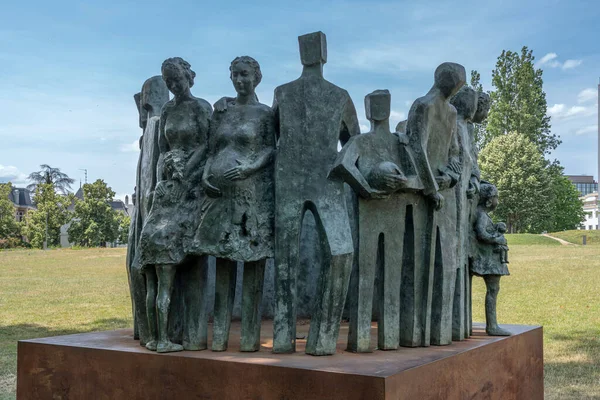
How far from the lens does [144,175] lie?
6945 mm

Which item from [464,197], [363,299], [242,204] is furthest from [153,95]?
[464,197]

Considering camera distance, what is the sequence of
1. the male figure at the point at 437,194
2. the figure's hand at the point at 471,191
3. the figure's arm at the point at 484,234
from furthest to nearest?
1. the figure's arm at the point at 484,234
2. the figure's hand at the point at 471,191
3. the male figure at the point at 437,194

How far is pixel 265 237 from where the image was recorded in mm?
5887

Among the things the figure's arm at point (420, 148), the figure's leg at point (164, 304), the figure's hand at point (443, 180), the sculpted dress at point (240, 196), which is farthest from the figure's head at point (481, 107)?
the figure's leg at point (164, 304)

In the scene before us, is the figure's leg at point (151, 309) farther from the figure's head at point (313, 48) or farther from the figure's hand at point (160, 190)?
the figure's head at point (313, 48)

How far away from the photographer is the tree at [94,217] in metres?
49.8

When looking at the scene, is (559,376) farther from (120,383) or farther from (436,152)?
(120,383)

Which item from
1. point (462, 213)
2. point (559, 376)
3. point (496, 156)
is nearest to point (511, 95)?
point (496, 156)

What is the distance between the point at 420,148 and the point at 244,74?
1.71 metres

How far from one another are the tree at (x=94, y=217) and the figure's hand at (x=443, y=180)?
151ft

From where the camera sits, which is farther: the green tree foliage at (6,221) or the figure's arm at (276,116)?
the green tree foliage at (6,221)

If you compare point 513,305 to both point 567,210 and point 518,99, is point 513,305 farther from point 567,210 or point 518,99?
point 567,210

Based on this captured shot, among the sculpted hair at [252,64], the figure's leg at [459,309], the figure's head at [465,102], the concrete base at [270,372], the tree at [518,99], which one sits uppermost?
the tree at [518,99]

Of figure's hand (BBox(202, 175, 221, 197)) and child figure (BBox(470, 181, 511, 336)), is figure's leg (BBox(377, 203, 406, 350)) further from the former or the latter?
figure's hand (BBox(202, 175, 221, 197))
